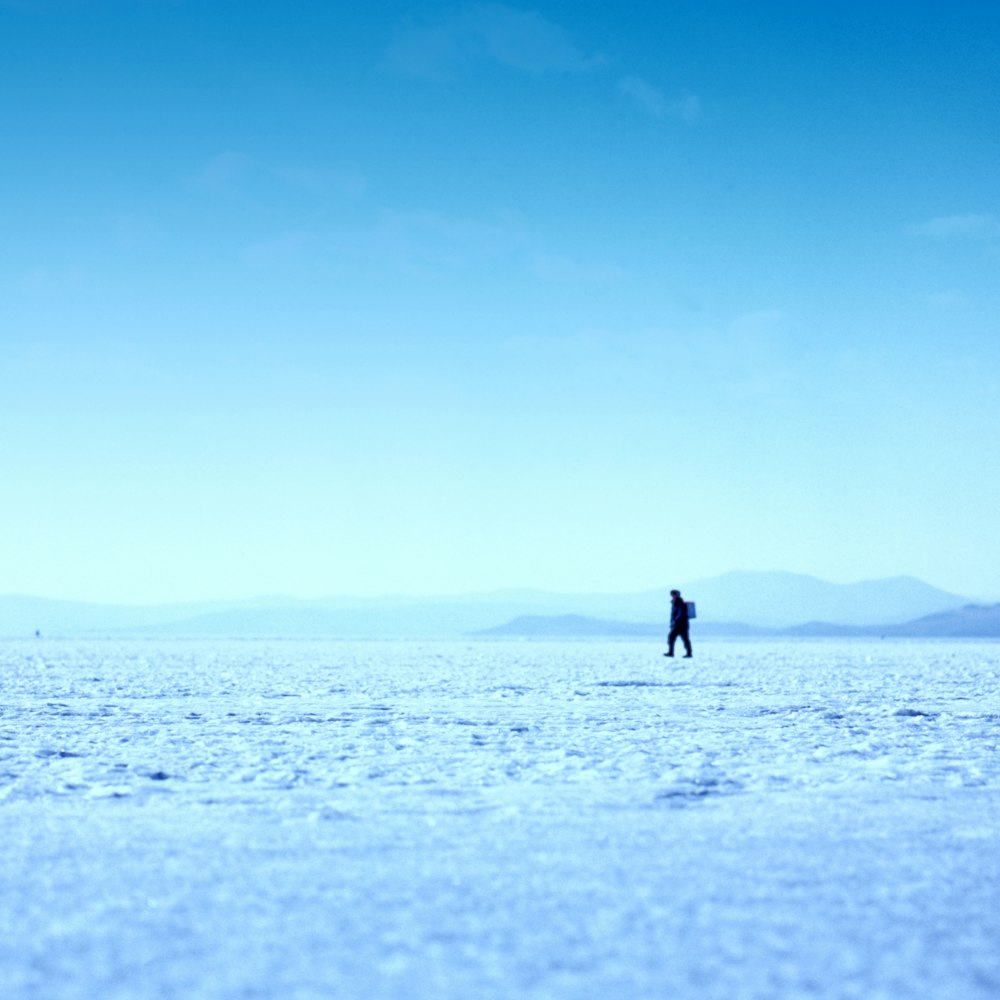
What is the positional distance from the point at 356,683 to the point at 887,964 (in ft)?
40.2

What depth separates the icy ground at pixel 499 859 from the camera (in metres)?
2.77

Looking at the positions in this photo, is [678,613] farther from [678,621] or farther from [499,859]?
[499,859]

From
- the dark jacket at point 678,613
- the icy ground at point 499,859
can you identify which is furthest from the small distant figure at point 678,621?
the icy ground at point 499,859

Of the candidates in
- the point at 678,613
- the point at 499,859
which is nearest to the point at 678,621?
the point at 678,613

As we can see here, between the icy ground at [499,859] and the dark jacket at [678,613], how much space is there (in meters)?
13.3

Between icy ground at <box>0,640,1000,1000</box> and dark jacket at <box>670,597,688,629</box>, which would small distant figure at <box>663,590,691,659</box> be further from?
icy ground at <box>0,640,1000,1000</box>

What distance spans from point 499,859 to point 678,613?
19.2m

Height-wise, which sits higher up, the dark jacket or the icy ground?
the dark jacket

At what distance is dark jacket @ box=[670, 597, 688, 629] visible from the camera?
22.5 m

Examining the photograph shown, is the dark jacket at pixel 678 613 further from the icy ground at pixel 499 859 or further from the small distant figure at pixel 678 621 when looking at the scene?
the icy ground at pixel 499 859

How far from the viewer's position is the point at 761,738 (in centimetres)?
796

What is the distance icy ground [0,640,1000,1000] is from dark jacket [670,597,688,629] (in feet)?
43.8

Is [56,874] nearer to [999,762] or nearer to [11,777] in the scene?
[11,777]

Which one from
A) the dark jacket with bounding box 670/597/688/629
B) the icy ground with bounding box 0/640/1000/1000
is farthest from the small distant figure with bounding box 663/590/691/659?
the icy ground with bounding box 0/640/1000/1000
